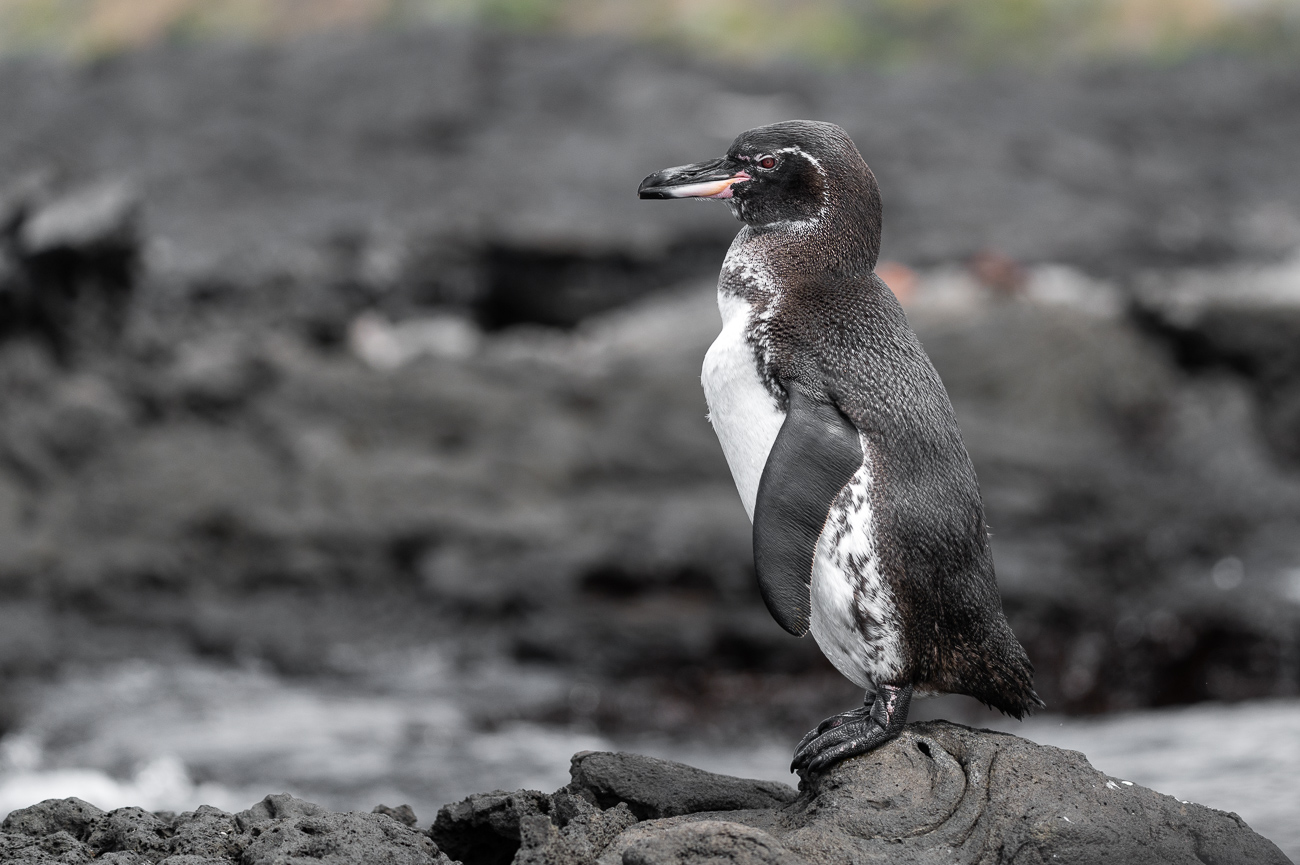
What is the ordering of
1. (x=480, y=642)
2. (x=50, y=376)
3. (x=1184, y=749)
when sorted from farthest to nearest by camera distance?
1. (x=50, y=376)
2. (x=480, y=642)
3. (x=1184, y=749)

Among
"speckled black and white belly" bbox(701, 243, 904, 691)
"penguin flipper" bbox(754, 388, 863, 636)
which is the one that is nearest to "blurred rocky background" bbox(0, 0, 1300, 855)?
"speckled black and white belly" bbox(701, 243, 904, 691)

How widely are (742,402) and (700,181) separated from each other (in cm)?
59

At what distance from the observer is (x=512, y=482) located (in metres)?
8.31

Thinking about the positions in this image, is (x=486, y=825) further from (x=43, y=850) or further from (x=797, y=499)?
(x=797, y=499)

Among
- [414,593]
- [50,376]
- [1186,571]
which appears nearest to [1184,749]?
[1186,571]

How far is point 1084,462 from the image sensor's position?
8.49 meters

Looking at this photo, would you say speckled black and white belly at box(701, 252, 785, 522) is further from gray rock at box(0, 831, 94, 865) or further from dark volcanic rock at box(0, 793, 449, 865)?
gray rock at box(0, 831, 94, 865)

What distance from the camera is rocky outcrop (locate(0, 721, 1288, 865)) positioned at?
106 inches

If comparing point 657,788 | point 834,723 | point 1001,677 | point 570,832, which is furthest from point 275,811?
point 1001,677

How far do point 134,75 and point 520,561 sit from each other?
15.2 meters

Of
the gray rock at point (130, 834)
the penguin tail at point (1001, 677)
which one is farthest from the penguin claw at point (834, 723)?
the gray rock at point (130, 834)

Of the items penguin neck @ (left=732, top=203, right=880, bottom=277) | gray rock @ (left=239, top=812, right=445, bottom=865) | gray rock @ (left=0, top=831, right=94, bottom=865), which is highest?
penguin neck @ (left=732, top=203, right=880, bottom=277)

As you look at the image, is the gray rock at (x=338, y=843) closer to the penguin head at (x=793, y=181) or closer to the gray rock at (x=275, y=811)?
the gray rock at (x=275, y=811)

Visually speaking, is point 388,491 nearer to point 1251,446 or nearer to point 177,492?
point 177,492
